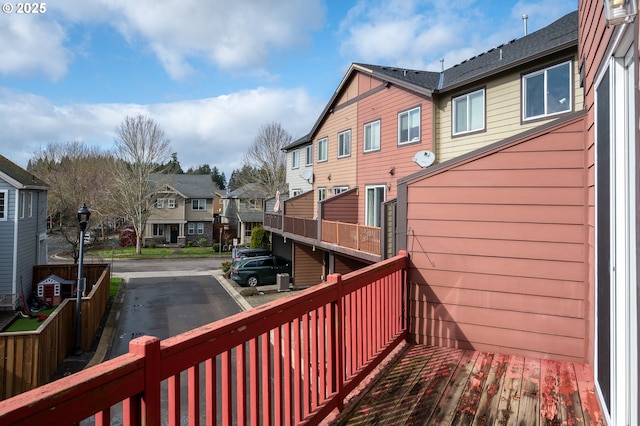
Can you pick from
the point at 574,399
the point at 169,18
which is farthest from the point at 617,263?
the point at 169,18

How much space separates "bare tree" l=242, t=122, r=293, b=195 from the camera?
121 ft

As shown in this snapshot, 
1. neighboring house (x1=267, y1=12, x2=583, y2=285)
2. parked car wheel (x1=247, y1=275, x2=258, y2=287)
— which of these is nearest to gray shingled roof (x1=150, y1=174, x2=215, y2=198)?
parked car wheel (x1=247, y1=275, x2=258, y2=287)

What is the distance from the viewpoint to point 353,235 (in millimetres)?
12477

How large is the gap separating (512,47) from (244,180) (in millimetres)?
36235

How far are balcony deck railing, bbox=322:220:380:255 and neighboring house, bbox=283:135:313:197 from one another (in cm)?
658

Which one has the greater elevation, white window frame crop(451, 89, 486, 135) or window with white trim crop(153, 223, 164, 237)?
white window frame crop(451, 89, 486, 135)

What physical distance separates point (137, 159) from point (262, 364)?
3423 centimetres

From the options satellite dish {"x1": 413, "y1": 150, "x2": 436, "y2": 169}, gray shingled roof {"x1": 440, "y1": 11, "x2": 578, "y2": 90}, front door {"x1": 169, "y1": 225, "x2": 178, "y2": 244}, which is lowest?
front door {"x1": 169, "y1": 225, "x2": 178, "y2": 244}

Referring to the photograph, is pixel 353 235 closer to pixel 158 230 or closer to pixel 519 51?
pixel 519 51

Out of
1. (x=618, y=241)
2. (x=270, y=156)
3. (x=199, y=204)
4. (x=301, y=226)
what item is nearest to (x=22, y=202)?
(x=301, y=226)

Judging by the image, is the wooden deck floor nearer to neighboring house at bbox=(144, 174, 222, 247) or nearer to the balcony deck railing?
the balcony deck railing

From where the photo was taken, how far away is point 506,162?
430 centimetres

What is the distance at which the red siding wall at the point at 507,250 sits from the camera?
3.97 metres

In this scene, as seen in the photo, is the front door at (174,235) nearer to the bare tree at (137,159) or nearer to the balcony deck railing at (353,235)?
the bare tree at (137,159)
